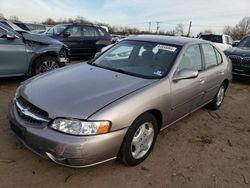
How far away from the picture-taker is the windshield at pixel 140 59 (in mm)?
3586

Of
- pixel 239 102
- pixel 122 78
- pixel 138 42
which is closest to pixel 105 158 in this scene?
pixel 122 78

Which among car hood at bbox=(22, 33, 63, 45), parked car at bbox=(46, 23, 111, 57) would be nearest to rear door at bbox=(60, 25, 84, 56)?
parked car at bbox=(46, 23, 111, 57)

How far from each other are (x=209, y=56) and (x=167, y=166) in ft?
8.10

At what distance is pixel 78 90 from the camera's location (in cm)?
298

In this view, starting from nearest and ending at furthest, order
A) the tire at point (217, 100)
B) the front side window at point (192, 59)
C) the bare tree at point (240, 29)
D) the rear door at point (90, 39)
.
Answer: the front side window at point (192, 59) → the tire at point (217, 100) → the rear door at point (90, 39) → the bare tree at point (240, 29)

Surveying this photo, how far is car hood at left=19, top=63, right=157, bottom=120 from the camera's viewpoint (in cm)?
261

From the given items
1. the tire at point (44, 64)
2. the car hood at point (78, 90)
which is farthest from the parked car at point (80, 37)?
the car hood at point (78, 90)

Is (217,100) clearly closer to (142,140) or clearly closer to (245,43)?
(142,140)

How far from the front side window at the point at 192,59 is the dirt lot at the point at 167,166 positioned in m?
1.09

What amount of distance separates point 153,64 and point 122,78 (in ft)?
2.05

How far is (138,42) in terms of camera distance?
4.23m

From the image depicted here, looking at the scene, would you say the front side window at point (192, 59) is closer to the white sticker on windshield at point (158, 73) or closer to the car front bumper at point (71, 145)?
the white sticker on windshield at point (158, 73)

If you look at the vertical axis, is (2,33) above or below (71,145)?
above

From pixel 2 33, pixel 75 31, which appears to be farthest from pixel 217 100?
pixel 75 31
